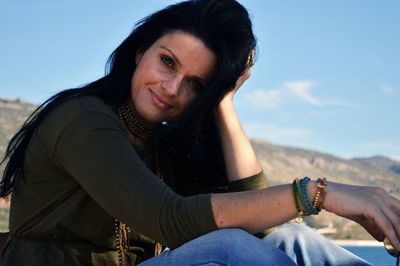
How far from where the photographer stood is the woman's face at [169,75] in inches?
90.2

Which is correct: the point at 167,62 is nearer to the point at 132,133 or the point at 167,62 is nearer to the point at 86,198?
the point at 132,133

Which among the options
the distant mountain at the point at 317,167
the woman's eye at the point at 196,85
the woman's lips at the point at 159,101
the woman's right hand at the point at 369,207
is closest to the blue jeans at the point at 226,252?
the woman's right hand at the point at 369,207

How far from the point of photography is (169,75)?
7.49 feet

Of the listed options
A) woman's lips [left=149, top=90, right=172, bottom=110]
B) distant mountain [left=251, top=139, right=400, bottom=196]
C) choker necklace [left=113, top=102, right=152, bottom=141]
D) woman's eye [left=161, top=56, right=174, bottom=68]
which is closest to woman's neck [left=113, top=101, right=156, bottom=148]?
choker necklace [left=113, top=102, right=152, bottom=141]

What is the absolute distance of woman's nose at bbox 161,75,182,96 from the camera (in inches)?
89.5

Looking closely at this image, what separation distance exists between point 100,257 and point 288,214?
0.84 metres

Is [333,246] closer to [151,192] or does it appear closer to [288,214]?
[288,214]

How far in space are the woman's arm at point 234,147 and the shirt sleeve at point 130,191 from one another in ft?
3.03

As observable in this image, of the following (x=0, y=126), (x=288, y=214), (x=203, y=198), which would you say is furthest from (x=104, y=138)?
(x=0, y=126)

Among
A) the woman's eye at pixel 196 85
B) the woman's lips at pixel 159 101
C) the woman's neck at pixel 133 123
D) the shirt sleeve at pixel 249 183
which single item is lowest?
the shirt sleeve at pixel 249 183

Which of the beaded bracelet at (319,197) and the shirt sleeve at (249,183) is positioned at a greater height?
the beaded bracelet at (319,197)

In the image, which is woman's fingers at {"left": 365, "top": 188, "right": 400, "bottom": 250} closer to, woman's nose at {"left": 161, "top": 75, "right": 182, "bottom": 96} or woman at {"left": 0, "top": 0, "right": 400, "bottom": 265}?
woman at {"left": 0, "top": 0, "right": 400, "bottom": 265}

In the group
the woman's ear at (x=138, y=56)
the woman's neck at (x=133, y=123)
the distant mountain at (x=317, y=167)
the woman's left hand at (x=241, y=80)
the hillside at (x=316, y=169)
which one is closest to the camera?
the woman's neck at (x=133, y=123)

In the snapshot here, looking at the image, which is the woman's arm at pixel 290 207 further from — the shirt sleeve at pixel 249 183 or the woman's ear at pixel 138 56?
the woman's ear at pixel 138 56
